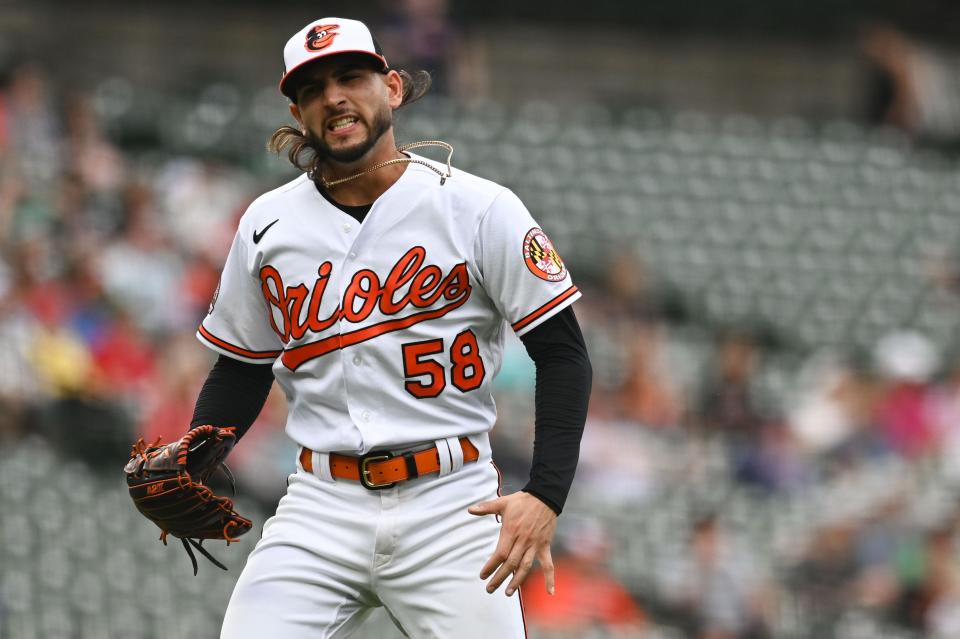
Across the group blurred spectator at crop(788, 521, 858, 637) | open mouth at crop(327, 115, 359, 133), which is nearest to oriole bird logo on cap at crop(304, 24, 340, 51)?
open mouth at crop(327, 115, 359, 133)

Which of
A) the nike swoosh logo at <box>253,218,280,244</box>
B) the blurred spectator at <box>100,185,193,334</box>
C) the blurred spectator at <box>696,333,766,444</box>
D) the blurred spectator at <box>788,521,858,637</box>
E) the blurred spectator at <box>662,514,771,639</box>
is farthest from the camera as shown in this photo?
the blurred spectator at <box>696,333,766,444</box>

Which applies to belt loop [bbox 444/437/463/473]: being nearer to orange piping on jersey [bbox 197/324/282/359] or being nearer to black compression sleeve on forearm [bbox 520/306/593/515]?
black compression sleeve on forearm [bbox 520/306/593/515]

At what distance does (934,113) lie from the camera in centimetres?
1274

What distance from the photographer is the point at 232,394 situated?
3385 millimetres

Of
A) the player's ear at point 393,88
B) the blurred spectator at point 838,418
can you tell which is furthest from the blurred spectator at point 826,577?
the player's ear at point 393,88

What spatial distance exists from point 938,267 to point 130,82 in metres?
6.06

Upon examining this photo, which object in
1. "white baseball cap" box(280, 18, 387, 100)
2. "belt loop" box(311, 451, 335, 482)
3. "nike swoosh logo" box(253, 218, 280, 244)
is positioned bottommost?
"belt loop" box(311, 451, 335, 482)

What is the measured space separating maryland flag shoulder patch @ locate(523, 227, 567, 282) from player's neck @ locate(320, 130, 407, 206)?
33 centimetres

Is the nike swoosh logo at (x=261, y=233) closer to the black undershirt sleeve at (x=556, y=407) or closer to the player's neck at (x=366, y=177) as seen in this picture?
the player's neck at (x=366, y=177)

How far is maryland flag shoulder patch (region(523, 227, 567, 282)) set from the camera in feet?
10.2

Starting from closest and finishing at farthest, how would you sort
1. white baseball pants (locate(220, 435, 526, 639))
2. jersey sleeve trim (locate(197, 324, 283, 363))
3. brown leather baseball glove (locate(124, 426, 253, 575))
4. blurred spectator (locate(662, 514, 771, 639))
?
white baseball pants (locate(220, 435, 526, 639)) < brown leather baseball glove (locate(124, 426, 253, 575)) < jersey sleeve trim (locate(197, 324, 283, 363)) < blurred spectator (locate(662, 514, 771, 639))

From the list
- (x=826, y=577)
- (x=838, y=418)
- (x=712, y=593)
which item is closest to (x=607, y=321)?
(x=838, y=418)

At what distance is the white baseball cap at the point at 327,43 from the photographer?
123 inches

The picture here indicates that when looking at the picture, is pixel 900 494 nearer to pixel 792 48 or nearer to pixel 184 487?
pixel 184 487
